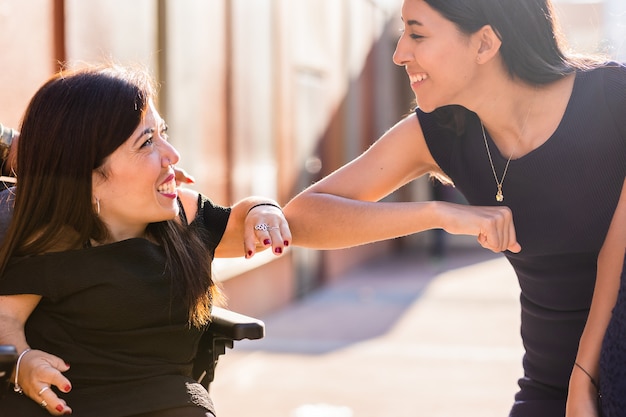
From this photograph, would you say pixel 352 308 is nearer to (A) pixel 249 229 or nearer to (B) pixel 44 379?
(A) pixel 249 229

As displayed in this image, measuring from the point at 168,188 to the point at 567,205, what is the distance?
954 mm

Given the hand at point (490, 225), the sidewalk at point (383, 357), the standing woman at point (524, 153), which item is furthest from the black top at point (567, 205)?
the sidewalk at point (383, 357)

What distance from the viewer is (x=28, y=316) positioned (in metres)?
2.21

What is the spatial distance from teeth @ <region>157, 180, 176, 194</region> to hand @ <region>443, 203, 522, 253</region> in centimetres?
69

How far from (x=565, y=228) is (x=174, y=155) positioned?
3.10 feet

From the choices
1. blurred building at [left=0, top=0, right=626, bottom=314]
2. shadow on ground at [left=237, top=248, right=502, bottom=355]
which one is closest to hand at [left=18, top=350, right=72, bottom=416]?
blurred building at [left=0, top=0, right=626, bottom=314]

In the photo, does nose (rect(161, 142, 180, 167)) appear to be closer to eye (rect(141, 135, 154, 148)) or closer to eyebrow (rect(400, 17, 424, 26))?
eye (rect(141, 135, 154, 148))

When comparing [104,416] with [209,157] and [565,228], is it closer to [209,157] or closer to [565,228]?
[565,228]

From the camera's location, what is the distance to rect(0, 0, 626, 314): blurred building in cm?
405

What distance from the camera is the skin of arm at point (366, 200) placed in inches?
93.2

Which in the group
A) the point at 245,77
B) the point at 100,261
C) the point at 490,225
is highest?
the point at 490,225

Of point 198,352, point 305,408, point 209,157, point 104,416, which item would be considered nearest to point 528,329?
point 198,352

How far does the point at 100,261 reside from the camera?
88.5 inches

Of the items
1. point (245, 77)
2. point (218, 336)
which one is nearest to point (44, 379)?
point (218, 336)
